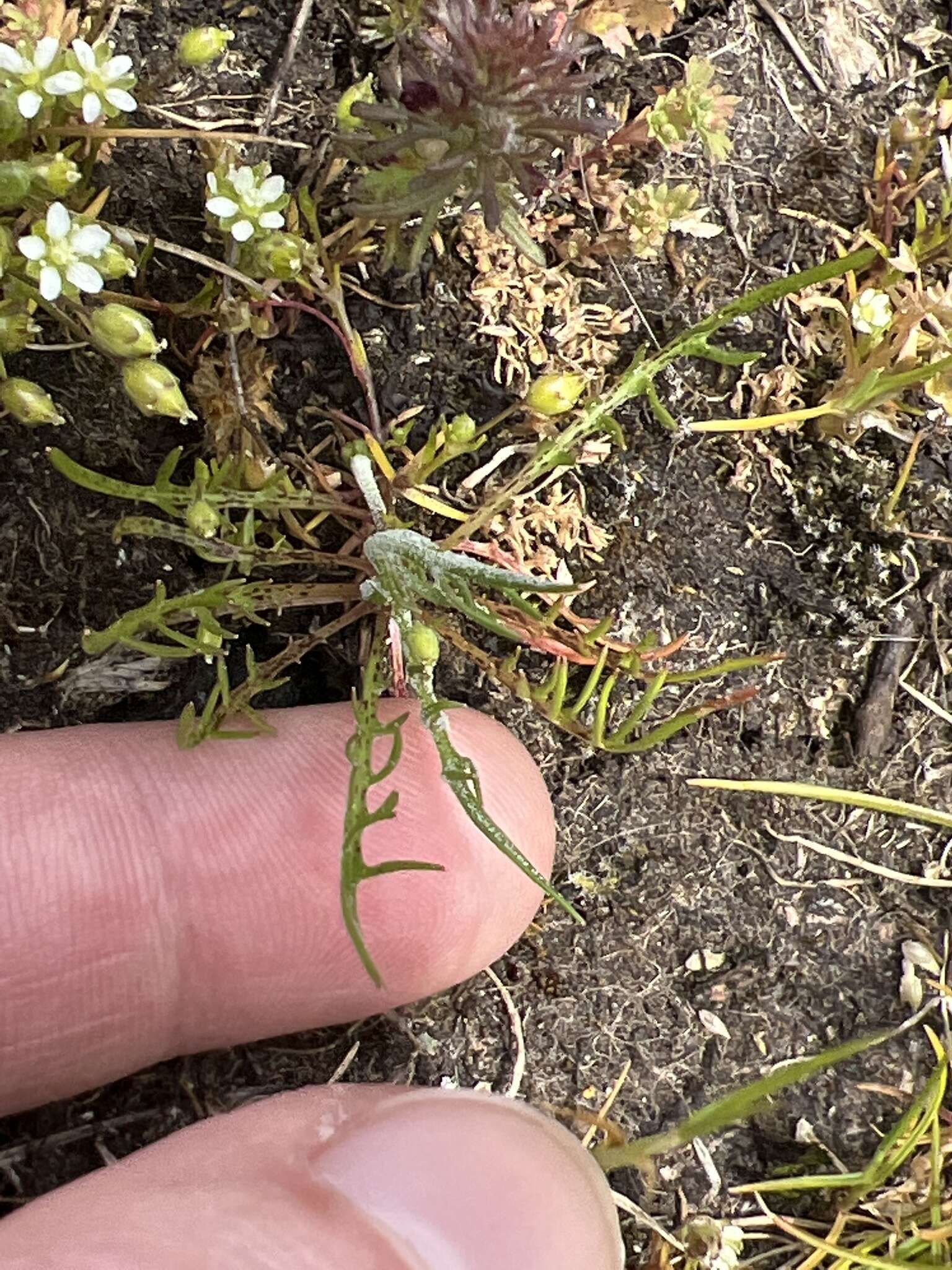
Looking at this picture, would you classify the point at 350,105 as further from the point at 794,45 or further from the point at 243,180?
the point at 794,45

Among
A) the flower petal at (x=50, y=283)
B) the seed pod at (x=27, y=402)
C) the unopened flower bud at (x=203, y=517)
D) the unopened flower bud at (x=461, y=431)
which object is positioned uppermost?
the flower petal at (x=50, y=283)

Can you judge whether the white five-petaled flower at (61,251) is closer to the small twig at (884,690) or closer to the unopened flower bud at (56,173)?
the unopened flower bud at (56,173)

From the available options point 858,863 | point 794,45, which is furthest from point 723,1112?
point 794,45

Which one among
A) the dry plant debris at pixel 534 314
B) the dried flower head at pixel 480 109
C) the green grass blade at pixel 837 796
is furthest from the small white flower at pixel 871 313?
the green grass blade at pixel 837 796

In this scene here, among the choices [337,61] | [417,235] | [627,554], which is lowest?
[627,554]

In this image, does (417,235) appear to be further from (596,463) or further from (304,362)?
(596,463)

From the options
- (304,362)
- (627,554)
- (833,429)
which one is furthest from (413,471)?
(833,429)
